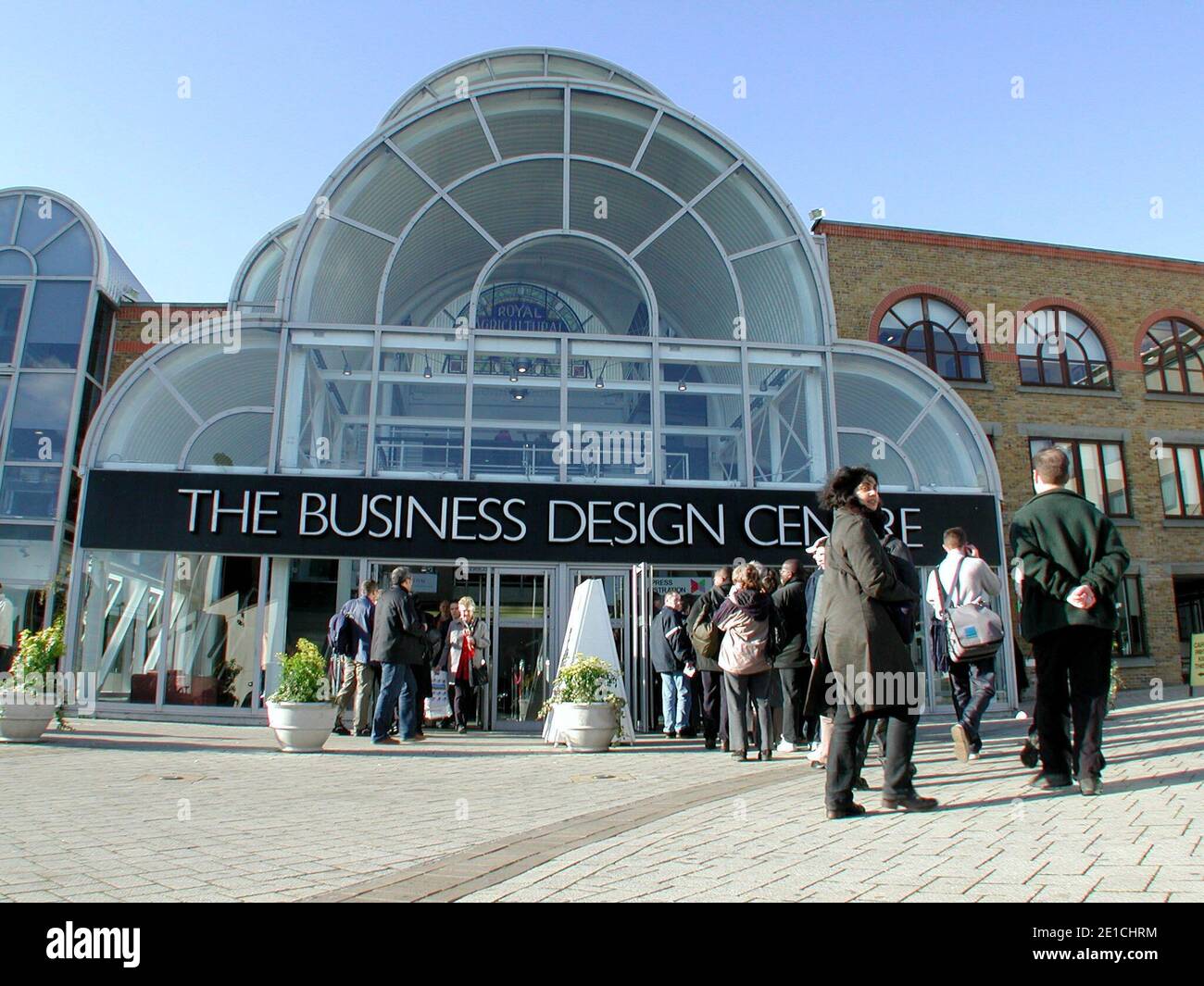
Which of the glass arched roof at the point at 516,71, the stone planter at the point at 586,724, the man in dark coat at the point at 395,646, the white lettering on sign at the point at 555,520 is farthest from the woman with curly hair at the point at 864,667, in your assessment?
the glass arched roof at the point at 516,71

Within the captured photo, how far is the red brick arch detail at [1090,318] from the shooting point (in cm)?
2277

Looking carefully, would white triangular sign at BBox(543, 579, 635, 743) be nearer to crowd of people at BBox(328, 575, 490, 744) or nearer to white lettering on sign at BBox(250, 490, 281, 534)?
crowd of people at BBox(328, 575, 490, 744)

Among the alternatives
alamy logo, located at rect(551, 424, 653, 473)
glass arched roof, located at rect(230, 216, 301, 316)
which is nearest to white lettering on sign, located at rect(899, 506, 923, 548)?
alamy logo, located at rect(551, 424, 653, 473)

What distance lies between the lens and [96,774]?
735cm

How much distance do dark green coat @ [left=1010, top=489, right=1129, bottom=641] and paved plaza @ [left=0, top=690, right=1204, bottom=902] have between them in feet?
3.30

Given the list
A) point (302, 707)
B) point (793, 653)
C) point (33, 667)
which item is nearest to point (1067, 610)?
point (793, 653)

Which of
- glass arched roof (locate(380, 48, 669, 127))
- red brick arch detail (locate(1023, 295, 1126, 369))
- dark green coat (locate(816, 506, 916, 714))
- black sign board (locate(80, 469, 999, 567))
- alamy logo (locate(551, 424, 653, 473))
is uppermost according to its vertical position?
glass arched roof (locate(380, 48, 669, 127))

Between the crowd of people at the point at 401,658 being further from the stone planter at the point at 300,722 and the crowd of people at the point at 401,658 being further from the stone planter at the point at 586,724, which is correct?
the stone planter at the point at 586,724

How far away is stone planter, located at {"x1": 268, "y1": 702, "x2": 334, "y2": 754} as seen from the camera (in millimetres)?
9289

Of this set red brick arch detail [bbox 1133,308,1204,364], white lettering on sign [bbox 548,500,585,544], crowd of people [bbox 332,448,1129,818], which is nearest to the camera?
crowd of people [bbox 332,448,1129,818]
